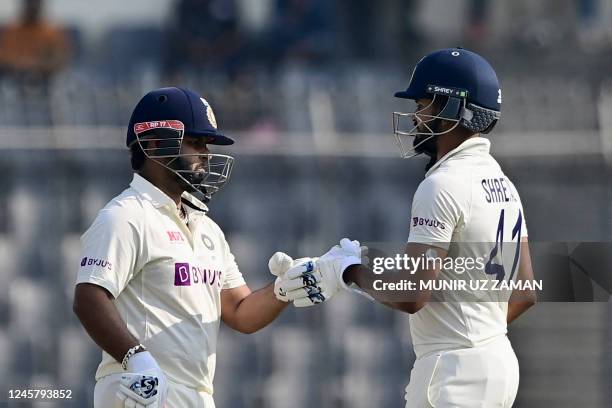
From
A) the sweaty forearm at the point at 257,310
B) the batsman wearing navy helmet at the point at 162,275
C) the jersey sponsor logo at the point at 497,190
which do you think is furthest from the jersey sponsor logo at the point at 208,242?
the jersey sponsor logo at the point at 497,190

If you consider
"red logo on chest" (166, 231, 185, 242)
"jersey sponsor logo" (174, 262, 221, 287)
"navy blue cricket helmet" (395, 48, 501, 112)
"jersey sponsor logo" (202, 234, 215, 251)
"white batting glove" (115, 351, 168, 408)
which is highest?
"navy blue cricket helmet" (395, 48, 501, 112)

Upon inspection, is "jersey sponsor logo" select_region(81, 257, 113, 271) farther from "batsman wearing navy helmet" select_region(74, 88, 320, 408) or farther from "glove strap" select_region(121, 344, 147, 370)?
"glove strap" select_region(121, 344, 147, 370)

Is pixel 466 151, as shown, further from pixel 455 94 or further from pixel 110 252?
pixel 110 252

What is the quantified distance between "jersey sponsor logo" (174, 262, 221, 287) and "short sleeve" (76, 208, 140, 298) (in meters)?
0.12

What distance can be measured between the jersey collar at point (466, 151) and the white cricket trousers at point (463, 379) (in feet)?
1.63

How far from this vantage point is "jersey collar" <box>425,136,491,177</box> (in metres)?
3.60

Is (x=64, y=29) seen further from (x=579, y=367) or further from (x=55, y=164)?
(x=579, y=367)

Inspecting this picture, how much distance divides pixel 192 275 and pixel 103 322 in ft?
1.02

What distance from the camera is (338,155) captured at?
6.56 meters

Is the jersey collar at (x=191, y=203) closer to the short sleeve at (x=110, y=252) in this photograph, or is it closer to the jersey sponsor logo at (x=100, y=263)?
the short sleeve at (x=110, y=252)

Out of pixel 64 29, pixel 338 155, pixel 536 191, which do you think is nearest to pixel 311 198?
pixel 338 155

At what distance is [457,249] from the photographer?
347cm

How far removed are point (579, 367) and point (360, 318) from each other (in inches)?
40.7

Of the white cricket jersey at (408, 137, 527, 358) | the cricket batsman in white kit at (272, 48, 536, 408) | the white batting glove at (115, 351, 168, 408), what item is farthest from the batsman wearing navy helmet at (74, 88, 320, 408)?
the white cricket jersey at (408, 137, 527, 358)
